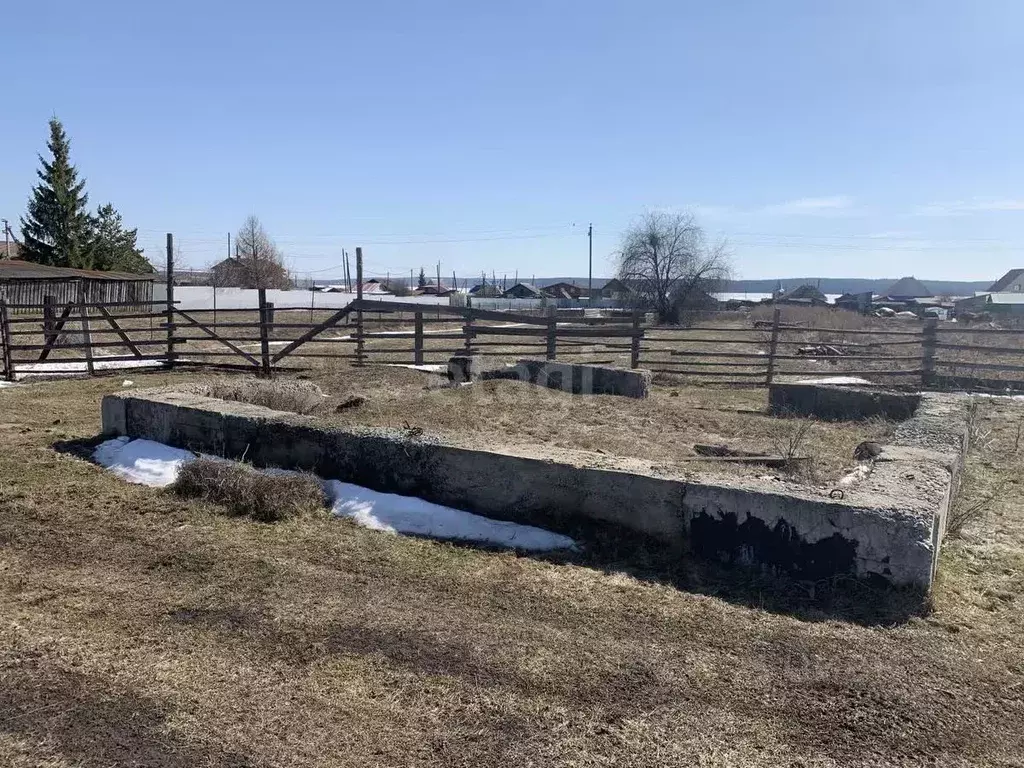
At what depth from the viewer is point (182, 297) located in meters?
38.0

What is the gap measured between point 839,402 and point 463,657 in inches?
316

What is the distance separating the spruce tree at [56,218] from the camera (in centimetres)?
3741

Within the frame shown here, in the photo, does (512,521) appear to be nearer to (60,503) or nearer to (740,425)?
(60,503)

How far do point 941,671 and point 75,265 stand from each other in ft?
137

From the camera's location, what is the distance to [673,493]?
4.56m

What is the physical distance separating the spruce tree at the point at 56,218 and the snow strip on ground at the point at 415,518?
37070mm

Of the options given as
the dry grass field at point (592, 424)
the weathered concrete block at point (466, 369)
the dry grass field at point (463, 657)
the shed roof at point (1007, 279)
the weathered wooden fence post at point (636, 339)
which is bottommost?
the dry grass field at point (463, 657)

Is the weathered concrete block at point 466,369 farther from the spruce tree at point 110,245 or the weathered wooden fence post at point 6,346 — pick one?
the spruce tree at point 110,245

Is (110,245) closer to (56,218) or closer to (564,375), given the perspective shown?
(56,218)

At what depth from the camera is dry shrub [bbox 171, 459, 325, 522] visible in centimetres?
516

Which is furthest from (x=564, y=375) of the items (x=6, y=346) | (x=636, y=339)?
(x=6, y=346)

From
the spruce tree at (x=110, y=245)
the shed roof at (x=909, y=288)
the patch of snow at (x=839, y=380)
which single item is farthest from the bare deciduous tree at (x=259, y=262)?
the shed roof at (x=909, y=288)

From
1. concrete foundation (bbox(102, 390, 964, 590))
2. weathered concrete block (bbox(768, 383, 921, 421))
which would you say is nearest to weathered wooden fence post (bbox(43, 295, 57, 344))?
concrete foundation (bbox(102, 390, 964, 590))

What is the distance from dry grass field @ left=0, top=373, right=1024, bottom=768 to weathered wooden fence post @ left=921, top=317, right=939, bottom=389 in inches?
381
